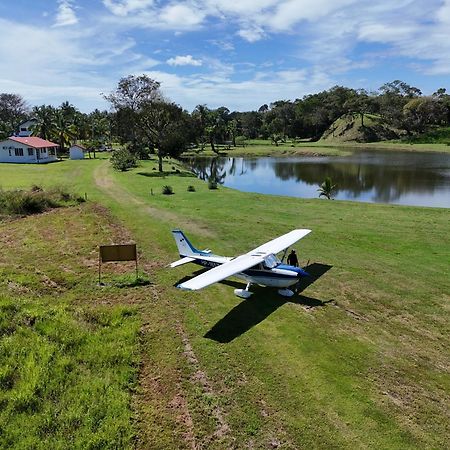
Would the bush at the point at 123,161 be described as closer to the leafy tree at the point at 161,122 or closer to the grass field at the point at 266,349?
the leafy tree at the point at 161,122

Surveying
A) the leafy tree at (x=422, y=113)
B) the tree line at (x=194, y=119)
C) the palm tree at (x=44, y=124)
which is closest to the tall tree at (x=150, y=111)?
the tree line at (x=194, y=119)

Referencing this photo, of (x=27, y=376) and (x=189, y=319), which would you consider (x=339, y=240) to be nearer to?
(x=189, y=319)

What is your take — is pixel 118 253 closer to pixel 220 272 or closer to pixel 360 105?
pixel 220 272

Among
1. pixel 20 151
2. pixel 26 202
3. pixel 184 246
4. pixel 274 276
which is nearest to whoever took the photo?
pixel 274 276

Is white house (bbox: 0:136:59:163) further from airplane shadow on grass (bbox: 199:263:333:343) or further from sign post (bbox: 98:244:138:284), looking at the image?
airplane shadow on grass (bbox: 199:263:333:343)

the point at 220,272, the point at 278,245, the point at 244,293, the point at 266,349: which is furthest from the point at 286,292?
the point at 266,349

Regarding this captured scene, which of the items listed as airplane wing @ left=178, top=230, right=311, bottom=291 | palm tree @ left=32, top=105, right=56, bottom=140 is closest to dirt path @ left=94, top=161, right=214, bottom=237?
airplane wing @ left=178, top=230, right=311, bottom=291
